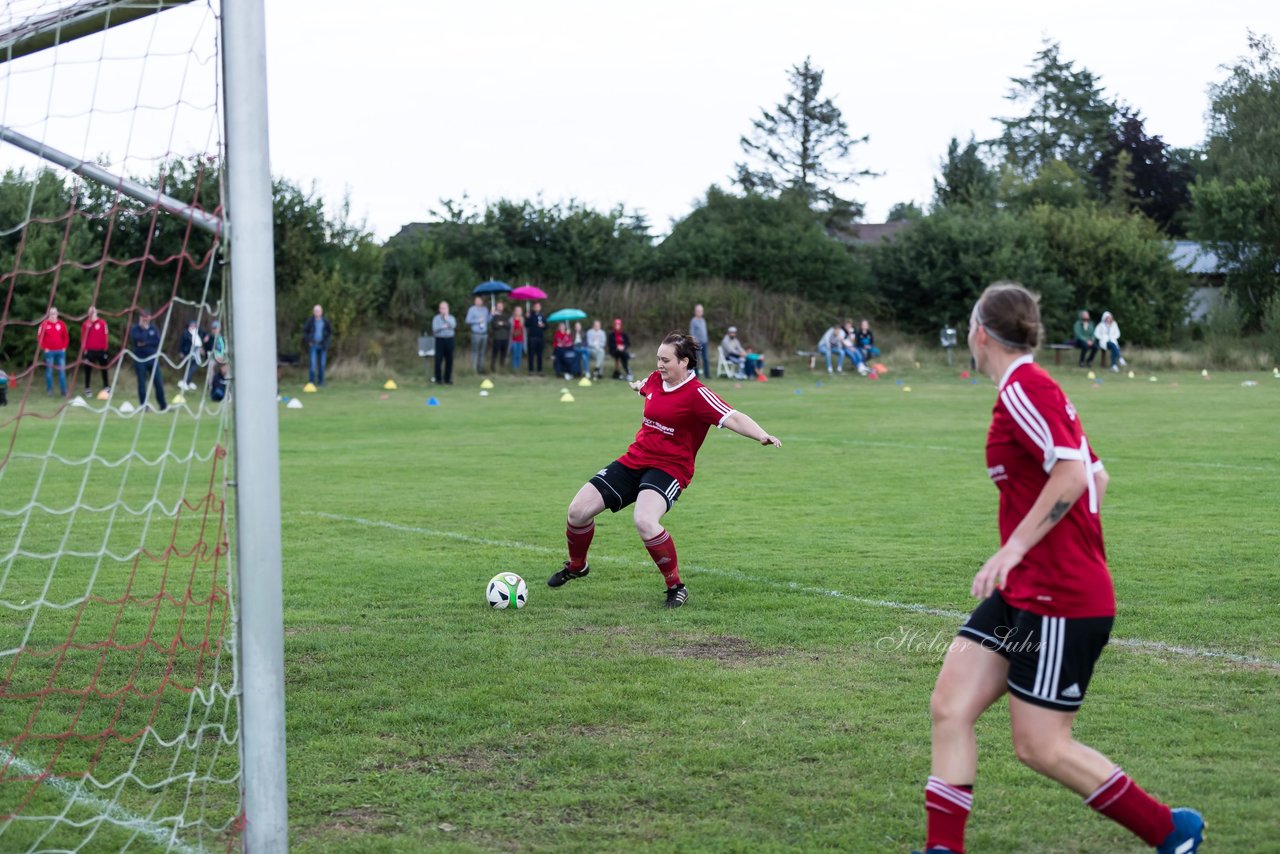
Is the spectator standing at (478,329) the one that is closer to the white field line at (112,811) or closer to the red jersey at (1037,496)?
the white field line at (112,811)

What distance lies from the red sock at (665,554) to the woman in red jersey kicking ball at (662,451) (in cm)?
20

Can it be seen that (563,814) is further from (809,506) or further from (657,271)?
(657,271)

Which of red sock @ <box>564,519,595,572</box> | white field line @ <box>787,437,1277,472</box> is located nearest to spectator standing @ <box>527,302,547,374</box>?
white field line @ <box>787,437,1277,472</box>

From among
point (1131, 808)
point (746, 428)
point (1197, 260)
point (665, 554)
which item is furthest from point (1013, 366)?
point (1197, 260)

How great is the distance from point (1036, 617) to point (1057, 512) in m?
0.32

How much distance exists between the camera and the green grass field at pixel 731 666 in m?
4.28

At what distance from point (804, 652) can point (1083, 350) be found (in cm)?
3399

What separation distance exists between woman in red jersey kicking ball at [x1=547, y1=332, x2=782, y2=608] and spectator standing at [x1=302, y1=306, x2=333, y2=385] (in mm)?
22634

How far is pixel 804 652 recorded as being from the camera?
6.38 metres

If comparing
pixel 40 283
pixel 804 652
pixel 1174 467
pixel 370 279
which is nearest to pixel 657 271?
pixel 370 279

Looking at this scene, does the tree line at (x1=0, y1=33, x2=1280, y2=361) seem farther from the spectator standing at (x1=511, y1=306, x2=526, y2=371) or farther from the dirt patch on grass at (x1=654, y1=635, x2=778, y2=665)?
the dirt patch on grass at (x1=654, y1=635, x2=778, y2=665)

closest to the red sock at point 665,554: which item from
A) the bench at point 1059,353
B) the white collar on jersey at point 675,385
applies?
the white collar on jersey at point 675,385

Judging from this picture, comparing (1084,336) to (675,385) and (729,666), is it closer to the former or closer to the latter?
(675,385)

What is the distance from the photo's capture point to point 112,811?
4383mm
